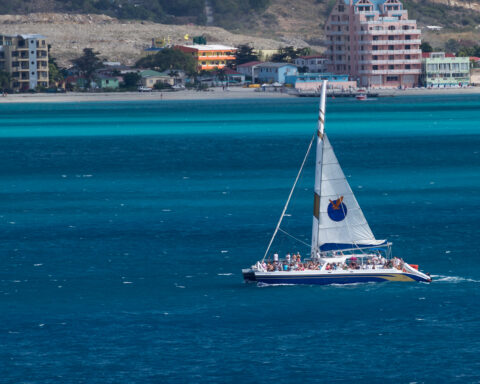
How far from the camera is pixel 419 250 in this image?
2566 inches

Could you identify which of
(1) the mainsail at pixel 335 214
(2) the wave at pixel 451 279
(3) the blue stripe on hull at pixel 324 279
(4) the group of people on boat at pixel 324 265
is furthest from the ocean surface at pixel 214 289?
(1) the mainsail at pixel 335 214

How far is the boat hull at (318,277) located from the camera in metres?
54.4

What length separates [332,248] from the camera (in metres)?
56.1

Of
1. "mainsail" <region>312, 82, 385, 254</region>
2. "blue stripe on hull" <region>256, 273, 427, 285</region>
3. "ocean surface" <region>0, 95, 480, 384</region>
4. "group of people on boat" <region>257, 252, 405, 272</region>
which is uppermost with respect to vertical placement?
"mainsail" <region>312, 82, 385, 254</region>

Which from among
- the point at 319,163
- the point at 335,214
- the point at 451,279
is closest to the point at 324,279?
the point at 335,214

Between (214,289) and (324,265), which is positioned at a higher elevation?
(324,265)

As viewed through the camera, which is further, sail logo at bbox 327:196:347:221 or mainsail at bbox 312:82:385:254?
sail logo at bbox 327:196:347:221

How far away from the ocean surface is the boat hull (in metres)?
0.37

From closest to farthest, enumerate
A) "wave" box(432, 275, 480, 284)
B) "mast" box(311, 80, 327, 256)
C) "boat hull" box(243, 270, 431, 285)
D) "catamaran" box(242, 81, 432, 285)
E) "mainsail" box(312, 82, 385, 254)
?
1. "boat hull" box(243, 270, 431, 285)
2. "catamaran" box(242, 81, 432, 285)
3. "mast" box(311, 80, 327, 256)
4. "mainsail" box(312, 82, 385, 254)
5. "wave" box(432, 275, 480, 284)

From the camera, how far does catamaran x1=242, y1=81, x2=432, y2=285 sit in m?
54.5

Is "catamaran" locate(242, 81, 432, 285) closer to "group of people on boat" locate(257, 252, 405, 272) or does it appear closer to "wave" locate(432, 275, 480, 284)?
"group of people on boat" locate(257, 252, 405, 272)

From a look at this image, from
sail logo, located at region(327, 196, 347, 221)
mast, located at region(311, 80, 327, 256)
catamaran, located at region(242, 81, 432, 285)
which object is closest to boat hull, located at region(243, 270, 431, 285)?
catamaran, located at region(242, 81, 432, 285)

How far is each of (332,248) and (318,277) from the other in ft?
7.31

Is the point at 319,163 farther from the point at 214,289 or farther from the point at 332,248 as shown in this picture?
the point at 214,289
